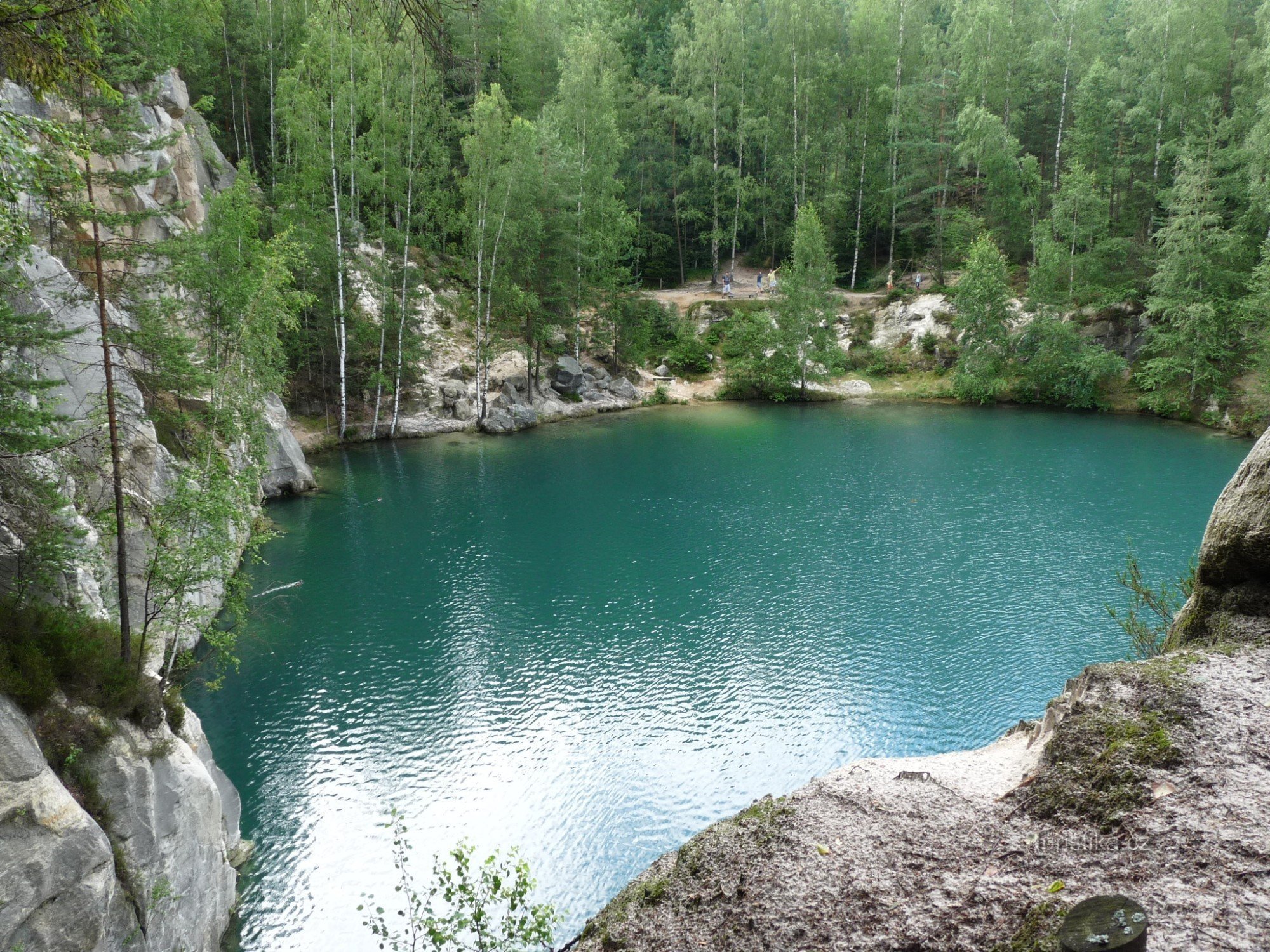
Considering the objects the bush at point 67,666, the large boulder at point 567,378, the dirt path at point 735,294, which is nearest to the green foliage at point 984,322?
the dirt path at point 735,294

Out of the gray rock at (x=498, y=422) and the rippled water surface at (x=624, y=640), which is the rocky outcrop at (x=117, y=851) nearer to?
the rippled water surface at (x=624, y=640)

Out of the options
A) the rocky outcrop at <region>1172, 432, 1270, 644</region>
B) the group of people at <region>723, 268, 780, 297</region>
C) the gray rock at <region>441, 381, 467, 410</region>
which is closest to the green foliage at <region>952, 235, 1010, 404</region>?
the group of people at <region>723, 268, 780, 297</region>

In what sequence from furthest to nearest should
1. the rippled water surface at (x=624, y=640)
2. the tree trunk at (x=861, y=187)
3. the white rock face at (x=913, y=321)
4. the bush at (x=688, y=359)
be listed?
1. the tree trunk at (x=861, y=187)
2. the bush at (x=688, y=359)
3. the white rock face at (x=913, y=321)
4. the rippled water surface at (x=624, y=640)

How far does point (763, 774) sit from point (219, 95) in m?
49.6

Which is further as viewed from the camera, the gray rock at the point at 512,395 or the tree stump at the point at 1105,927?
the gray rock at the point at 512,395

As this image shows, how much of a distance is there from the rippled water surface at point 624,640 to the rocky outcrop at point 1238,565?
6.72 m

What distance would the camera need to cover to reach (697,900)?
5.76 m

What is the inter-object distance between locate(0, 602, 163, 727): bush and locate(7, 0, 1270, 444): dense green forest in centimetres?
1798

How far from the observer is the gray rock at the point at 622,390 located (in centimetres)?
4794

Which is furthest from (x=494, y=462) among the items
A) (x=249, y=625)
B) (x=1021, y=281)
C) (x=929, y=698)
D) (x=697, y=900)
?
(x=1021, y=281)

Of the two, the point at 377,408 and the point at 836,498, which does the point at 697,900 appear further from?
the point at 377,408

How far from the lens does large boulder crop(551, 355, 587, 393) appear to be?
152ft

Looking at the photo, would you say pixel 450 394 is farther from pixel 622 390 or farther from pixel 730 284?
pixel 730 284

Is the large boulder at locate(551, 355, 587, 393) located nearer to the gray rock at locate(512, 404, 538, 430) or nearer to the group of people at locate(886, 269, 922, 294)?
the gray rock at locate(512, 404, 538, 430)
